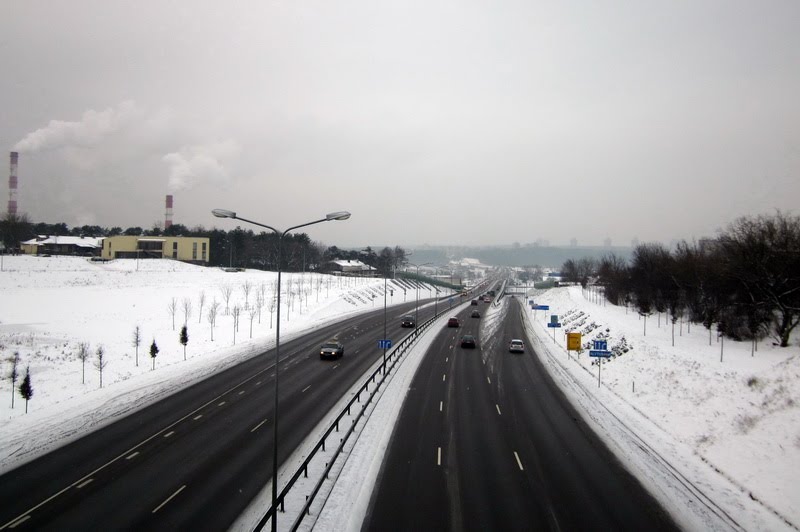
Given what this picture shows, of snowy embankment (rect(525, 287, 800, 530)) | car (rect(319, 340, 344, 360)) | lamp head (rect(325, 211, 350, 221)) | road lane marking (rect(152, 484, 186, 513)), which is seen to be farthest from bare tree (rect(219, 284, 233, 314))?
lamp head (rect(325, 211, 350, 221))

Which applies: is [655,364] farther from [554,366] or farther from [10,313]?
[10,313]

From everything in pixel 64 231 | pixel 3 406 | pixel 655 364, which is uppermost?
pixel 64 231

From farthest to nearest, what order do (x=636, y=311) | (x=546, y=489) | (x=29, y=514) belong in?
(x=636, y=311) → (x=546, y=489) → (x=29, y=514)

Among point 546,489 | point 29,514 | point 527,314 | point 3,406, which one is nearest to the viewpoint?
point 29,514

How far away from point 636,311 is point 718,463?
43.0m

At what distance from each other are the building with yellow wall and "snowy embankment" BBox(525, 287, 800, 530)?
11610cm

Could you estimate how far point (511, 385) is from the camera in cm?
3023

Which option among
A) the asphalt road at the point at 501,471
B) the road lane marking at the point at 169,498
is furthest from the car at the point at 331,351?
the road lane marking at the point at 169,498

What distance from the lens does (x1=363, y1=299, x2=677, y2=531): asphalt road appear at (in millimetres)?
13703

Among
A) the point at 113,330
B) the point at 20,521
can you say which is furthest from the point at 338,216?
the point at 113,330

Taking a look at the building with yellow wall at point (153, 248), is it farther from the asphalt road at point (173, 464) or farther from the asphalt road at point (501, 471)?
the asphalt road at point (501, 471)

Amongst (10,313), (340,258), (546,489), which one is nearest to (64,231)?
(340,258)

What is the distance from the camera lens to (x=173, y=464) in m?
17.2

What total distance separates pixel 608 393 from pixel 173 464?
25.2 m
